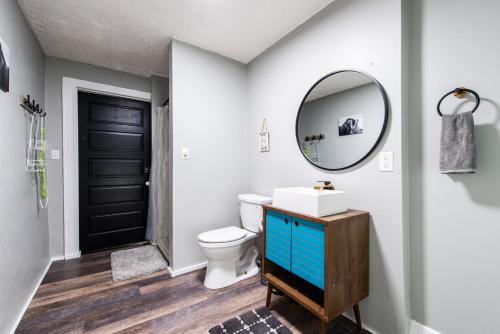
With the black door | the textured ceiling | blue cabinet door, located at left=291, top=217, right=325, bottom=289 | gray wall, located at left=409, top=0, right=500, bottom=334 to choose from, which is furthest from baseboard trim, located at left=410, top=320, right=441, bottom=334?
the black door

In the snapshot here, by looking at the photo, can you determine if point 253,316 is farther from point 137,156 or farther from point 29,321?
point 137,156

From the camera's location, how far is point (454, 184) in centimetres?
118

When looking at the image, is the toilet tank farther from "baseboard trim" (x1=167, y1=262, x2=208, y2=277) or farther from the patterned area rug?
the patterned area rug

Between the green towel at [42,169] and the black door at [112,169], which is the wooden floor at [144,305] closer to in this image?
the black door at [112,169]

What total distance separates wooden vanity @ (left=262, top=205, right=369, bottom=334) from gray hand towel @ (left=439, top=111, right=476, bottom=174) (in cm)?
53

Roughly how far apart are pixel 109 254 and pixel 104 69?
7.60ft

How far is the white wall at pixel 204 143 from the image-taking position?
7.16 feet

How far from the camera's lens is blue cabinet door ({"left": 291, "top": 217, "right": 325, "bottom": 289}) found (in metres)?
1.31

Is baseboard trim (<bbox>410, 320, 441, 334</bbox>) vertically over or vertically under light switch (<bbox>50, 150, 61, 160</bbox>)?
under

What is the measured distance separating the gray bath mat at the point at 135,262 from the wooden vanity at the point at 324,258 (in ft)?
4.43

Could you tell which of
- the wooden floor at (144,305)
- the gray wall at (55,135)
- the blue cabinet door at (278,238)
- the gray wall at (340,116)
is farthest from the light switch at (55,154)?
the gray wall at (340,116)

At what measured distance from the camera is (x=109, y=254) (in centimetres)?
268

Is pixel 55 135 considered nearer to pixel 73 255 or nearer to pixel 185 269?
pixel 73 255

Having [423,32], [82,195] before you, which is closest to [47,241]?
[82,195]
